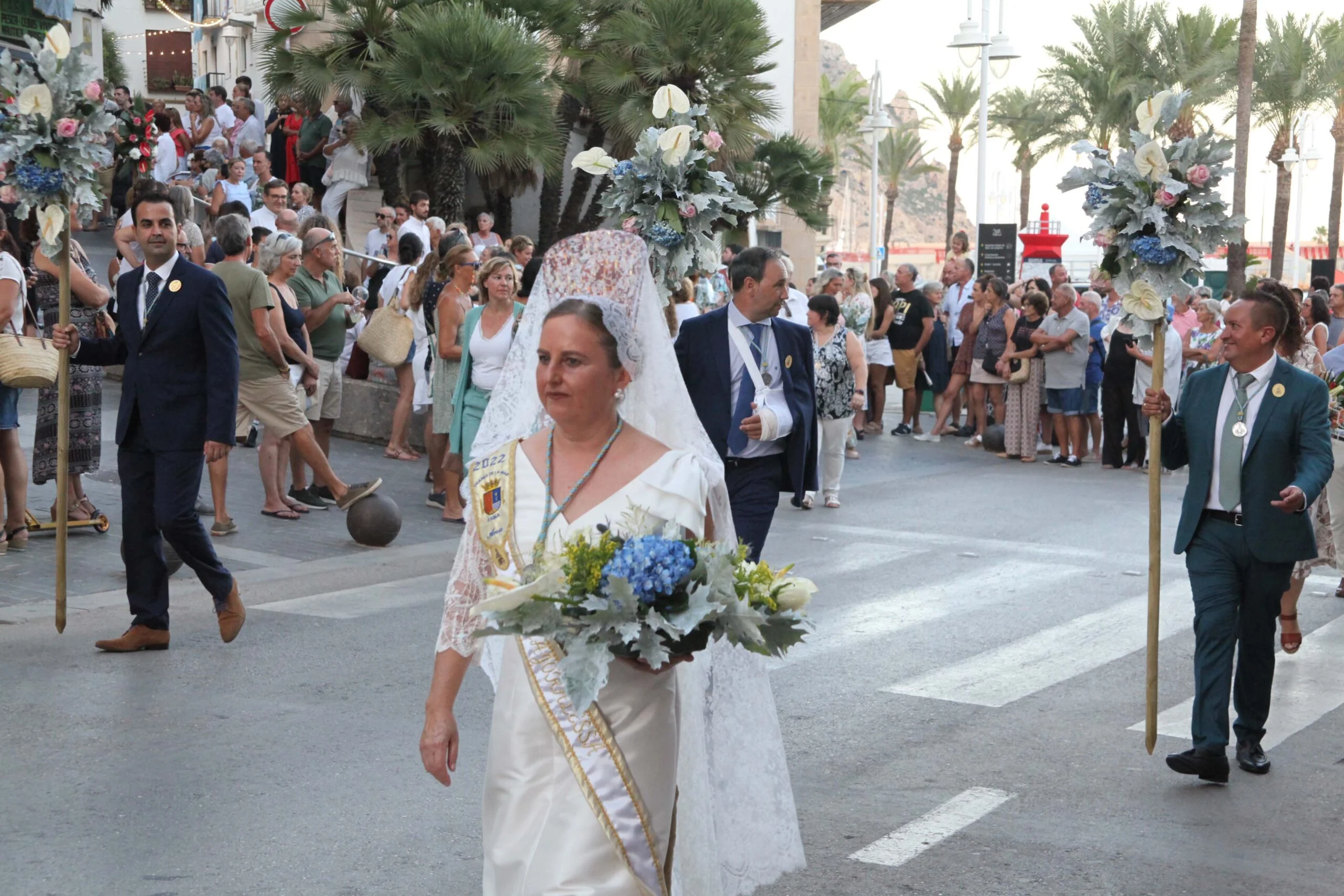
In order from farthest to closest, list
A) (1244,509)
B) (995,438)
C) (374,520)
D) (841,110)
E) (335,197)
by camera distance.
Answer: (841,110), (335,197), (995,438), (374,520), (1244,509)

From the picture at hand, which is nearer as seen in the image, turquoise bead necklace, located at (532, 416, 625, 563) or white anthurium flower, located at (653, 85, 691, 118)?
turquoise bead necklace, located at (532, 416, 625, 563)

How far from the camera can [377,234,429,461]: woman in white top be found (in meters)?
14.2

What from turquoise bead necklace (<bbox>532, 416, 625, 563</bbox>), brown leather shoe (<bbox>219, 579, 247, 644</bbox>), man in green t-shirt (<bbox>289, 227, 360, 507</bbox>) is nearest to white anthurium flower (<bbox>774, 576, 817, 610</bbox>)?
turquoise bead necklace (<bbox>532, 416, 625, 563</bbox>)

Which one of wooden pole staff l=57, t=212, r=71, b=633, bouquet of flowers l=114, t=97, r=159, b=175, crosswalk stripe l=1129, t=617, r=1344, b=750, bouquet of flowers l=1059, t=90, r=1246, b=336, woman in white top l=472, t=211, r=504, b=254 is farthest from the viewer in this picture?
woman in white top l=472, t=211, r=504, b=254

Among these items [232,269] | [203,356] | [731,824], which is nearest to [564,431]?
[731,824]

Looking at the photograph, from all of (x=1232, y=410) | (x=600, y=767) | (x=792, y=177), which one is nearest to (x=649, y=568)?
(x=600, y=767)

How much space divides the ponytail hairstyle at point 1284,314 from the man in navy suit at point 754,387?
79.4 inches

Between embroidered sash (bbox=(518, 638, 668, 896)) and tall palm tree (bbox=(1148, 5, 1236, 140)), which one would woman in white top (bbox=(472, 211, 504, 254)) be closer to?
embroidered sash (bbox=(518, 638, 668, 896))

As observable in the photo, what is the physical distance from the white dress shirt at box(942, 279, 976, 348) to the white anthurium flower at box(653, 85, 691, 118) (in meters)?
14.1

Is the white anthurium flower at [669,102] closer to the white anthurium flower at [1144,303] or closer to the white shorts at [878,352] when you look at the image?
the white anthurium flower at [1144,303]

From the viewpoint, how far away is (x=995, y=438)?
18.8 m

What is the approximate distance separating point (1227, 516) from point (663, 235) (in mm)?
3543

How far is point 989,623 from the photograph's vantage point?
30.9ft

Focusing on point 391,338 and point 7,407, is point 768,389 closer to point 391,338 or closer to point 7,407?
point 7,407
